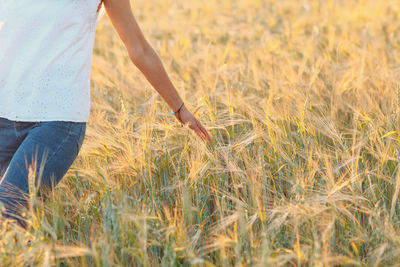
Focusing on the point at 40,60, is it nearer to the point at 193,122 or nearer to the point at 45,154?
the point at 45,154

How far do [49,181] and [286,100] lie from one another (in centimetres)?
136

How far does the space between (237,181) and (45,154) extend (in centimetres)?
68

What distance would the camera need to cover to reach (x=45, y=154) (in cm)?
150

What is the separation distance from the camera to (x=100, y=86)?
306 cm

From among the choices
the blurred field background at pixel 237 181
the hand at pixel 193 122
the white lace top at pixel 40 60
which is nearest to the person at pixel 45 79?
the white lace top at pixel 40 60

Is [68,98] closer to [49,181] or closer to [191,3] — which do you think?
[49,181]

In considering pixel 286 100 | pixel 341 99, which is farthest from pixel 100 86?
pixel 341 99

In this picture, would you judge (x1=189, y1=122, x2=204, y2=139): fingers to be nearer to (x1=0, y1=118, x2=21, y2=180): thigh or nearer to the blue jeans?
the blue jeans

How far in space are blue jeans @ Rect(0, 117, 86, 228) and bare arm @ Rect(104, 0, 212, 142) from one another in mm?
310

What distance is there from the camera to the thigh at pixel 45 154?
145 centimetres

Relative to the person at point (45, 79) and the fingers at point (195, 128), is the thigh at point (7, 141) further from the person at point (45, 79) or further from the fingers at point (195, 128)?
the fingers at point (195, 128)

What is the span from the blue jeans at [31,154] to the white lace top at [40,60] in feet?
0.12

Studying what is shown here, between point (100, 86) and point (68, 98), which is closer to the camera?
point (68, 98)

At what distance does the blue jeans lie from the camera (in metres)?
1.44
